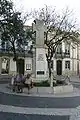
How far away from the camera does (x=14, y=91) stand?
58.3 ft

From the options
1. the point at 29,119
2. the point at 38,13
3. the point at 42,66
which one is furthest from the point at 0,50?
the point at 29,119

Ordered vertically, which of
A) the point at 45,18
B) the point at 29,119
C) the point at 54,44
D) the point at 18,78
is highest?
the point at 45,18

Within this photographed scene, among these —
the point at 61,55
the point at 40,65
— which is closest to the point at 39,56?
the point at 40,65

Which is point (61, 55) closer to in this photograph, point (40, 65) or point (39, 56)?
point (39, 56)

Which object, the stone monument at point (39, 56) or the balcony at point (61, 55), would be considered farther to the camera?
the balcony at point (61, 55)

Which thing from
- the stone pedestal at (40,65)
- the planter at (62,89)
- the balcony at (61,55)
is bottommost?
the planter at (62,89)

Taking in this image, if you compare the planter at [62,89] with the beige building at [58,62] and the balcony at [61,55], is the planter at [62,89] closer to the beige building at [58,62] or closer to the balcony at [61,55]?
the beige building at [58,62]

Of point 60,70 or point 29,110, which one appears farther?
point 60,70

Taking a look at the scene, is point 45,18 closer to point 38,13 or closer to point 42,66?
point 38,13

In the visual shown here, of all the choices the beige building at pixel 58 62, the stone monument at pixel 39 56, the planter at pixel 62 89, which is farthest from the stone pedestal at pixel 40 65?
the beige building at pixel 58 62

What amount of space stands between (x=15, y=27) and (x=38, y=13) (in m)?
8.77

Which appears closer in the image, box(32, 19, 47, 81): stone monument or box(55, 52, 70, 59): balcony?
box(32, 19, 47, 81): stone monument

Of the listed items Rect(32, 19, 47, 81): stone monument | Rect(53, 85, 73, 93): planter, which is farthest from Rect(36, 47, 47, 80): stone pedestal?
Rect(53, 85, 73, 93): planter

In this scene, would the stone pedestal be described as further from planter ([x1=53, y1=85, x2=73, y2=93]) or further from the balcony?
the balcony
